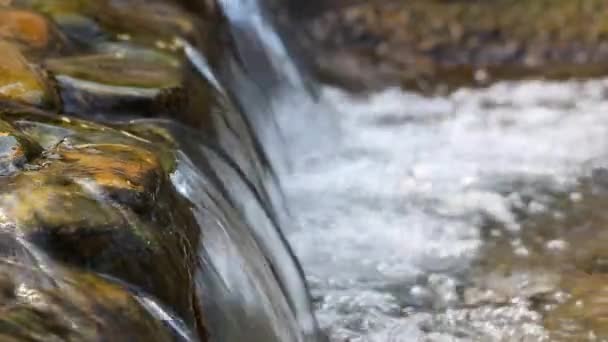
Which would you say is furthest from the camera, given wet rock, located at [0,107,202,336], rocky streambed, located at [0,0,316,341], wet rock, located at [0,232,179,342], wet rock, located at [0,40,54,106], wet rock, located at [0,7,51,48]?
wet rock, located at [0,7,51,48]

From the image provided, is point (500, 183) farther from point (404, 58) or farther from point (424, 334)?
point (404, 58)

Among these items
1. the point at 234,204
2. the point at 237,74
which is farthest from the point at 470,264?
the point at 237,74

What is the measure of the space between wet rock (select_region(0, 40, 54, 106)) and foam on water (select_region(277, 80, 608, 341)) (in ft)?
3.42

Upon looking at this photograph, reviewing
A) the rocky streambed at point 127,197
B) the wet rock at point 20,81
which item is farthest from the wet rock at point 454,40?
the wet rock at point 20,81

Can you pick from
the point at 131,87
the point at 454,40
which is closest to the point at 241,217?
the point at 131,87

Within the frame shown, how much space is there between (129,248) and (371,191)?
2.52 meters

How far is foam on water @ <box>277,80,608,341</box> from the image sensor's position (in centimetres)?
289

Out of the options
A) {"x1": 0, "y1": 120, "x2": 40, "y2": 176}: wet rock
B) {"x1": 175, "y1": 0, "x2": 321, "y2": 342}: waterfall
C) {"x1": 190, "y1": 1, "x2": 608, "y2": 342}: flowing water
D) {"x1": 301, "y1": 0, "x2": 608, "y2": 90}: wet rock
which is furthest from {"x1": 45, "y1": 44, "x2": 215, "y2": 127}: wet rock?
{"x1": 301, "y1": 0, "x2": 608, "y2": 90}: wet rock

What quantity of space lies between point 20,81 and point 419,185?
209 cm

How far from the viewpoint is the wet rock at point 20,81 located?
8.64ft

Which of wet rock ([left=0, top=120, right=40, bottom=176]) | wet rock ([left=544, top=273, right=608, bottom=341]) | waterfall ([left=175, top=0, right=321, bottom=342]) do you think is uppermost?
wet rock ([left=0, top=120, right=40, bottom=176])

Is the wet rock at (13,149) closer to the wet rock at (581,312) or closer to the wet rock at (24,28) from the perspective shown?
the wet rock at (24,28)

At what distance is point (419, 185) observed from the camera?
428 cm

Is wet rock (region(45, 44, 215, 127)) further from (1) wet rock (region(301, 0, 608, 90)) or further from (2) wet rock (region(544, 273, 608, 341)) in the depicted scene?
(1) wet rock (region(301, 0, 608, 90))
